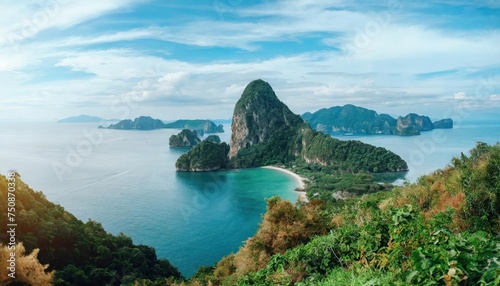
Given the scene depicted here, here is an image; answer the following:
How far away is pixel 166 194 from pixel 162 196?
1.33 m

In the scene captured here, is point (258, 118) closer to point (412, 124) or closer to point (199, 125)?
point (412, 124)

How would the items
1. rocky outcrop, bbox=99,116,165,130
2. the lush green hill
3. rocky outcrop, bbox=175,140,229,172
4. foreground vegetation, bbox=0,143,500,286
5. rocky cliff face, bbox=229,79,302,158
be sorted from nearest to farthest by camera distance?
foreground vegetation, bbox=0,143,500,286
the lush green hill
rocky outcrop, bbox=175,140,229,172
rocky cliff face, bbox=229,79,302,158
rocky outcrop, bbox=99,116,165,130

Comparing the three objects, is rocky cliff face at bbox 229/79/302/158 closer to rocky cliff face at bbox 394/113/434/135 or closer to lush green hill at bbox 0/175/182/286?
rocky cliff face at bbox 394/113/434/135

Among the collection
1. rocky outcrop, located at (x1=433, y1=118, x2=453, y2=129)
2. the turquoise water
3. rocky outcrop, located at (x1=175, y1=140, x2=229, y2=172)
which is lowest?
the turquoise water

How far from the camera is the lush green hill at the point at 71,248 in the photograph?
43.4 feet

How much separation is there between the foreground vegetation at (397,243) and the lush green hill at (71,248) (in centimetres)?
696

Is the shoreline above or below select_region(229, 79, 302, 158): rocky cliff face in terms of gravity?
below

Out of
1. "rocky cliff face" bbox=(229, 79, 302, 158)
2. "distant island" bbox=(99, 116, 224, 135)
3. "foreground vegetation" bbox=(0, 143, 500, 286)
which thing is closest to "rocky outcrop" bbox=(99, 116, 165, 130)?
"distant island" bbox=(99, 116, 224, 135)

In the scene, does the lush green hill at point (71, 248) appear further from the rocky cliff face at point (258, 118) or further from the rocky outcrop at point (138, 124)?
the rocky outcrop at point (138, 124)

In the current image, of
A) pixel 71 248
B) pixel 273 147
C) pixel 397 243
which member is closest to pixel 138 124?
pixel 273 147

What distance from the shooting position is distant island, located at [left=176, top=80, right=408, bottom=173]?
62562 mm

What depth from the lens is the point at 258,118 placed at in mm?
86625

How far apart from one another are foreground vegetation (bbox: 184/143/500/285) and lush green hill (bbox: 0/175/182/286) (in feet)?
22.8

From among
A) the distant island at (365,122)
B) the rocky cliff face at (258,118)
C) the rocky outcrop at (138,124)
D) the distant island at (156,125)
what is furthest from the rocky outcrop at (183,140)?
the rocky outcrop at (138,124)
